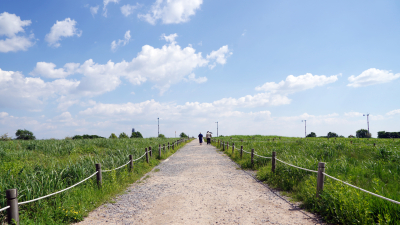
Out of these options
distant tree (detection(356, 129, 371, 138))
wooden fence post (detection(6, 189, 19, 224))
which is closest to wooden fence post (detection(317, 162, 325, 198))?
wooden fence post (detection(6, 189, 19, 224))

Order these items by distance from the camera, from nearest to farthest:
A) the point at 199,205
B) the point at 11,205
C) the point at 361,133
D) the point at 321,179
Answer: the point at 11,205 < the point at 321,179 < the point at 199,205 < the point at 361,133

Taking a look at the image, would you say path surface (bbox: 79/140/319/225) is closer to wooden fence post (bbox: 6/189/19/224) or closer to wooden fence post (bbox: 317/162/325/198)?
wooden fence post (bbox: 317/162/325/198)

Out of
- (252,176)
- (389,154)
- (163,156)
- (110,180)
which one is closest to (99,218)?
(110,180)

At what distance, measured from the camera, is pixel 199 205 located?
19.4 feet

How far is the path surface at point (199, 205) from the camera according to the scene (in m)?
4.98

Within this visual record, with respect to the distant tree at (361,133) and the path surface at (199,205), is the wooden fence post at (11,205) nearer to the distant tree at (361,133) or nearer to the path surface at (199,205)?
the path surface at (199,205)

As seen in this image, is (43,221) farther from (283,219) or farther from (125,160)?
(125,160)

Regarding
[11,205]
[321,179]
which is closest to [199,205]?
[321,179]

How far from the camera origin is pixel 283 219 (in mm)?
5020

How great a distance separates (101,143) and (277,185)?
766 inches

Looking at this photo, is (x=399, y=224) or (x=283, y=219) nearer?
(x=399, y=224)

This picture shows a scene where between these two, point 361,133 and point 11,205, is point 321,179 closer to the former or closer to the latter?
point 11,205

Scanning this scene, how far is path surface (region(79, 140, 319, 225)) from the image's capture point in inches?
196

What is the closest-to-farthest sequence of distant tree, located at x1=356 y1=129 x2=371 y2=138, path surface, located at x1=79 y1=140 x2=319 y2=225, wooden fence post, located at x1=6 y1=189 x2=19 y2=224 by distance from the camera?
1. wooden fence post, located at x1=6 y1=189 x2=19 y2=224
2. path surface, located at x1=79 y1=140 x2=319 y2=225
3. distant tree, located at x1=356 y1=129 x2=371 y2=138
